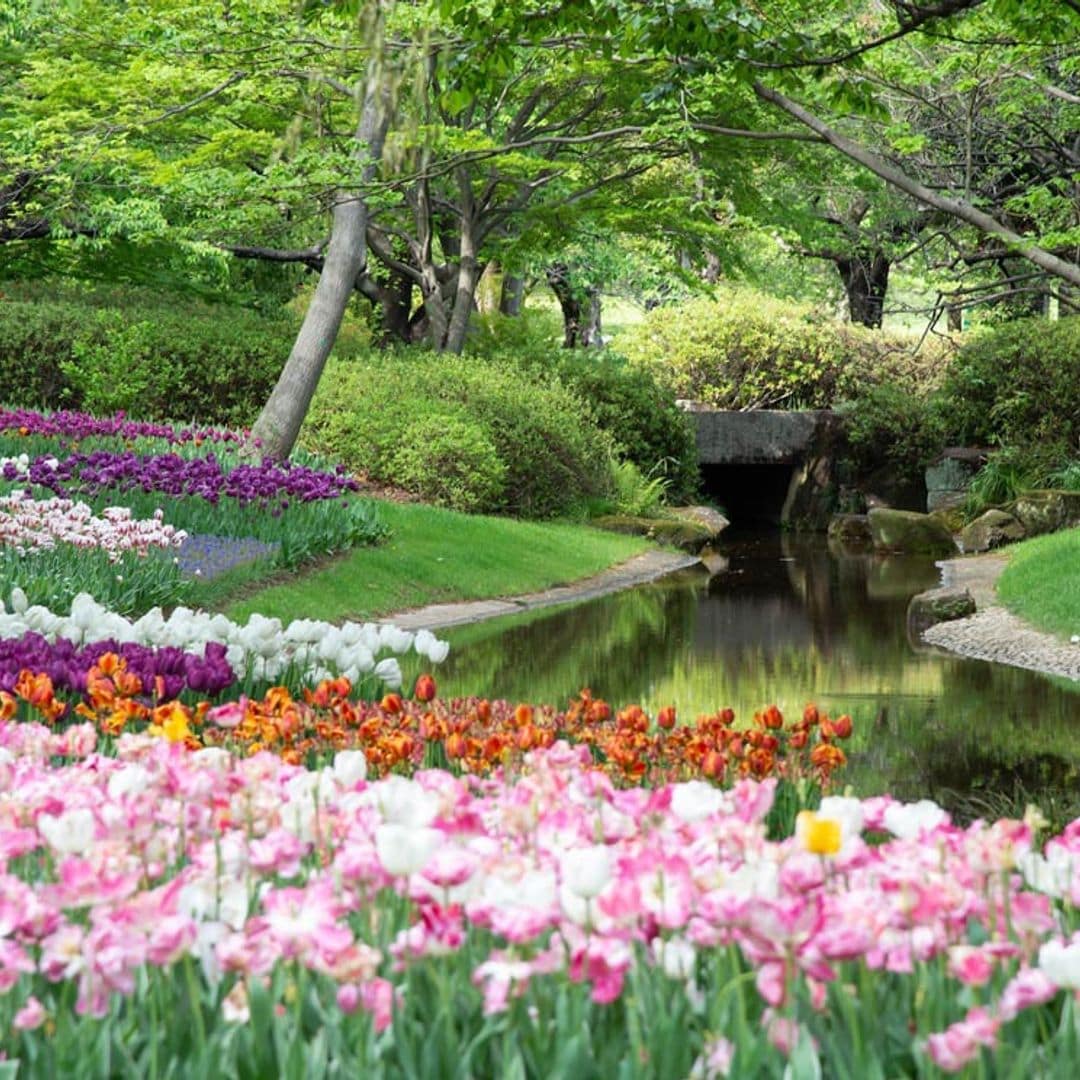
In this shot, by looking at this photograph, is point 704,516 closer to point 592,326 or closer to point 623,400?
point 623,400

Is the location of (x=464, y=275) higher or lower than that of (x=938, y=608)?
higher

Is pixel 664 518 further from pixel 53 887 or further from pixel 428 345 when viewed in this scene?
pixel 53 887

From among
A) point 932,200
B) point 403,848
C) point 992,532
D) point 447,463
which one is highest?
point 932,200

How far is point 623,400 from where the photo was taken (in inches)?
977

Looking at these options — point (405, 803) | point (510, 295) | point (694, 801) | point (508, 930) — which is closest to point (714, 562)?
point (510, 295)

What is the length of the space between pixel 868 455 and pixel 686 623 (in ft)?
44.9

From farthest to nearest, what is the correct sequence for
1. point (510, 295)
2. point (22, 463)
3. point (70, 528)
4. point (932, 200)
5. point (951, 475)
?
1. point (510, 295)
2. point (951, 475)
3. point (22, 463)
4. point (70, 528)
5. point (932, 200)

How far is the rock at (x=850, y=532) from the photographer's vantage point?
84.7ft

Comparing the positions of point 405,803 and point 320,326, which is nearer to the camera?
point 405,803

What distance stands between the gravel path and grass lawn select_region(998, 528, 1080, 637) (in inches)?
5.5

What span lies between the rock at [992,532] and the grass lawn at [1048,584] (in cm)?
280

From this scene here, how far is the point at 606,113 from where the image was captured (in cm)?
2419

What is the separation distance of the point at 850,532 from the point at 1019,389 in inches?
137

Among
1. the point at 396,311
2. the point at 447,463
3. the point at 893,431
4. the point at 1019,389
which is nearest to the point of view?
the point at 447,463
